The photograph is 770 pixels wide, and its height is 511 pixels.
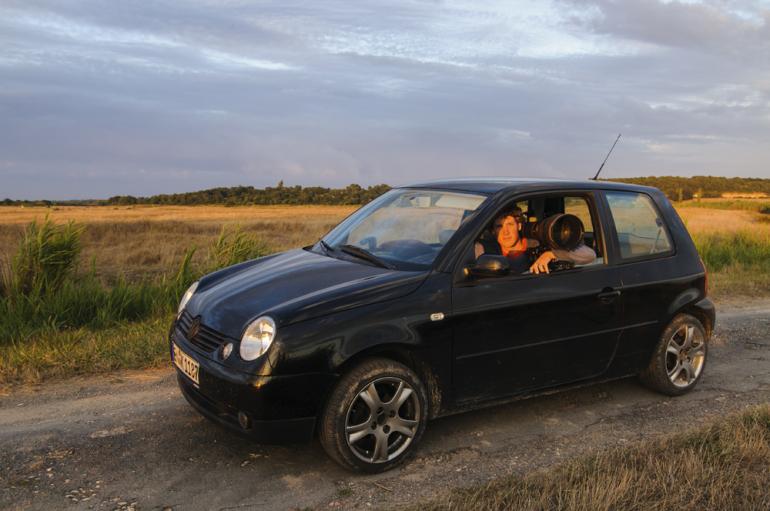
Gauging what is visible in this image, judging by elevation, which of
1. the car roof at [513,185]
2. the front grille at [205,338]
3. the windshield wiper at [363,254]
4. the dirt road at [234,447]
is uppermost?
the car roof at [513,185]

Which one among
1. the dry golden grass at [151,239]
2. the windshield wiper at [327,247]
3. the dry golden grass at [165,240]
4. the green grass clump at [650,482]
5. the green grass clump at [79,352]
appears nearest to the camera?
the green grass clump at [650,482]

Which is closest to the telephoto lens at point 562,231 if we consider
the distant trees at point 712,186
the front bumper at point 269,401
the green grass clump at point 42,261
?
the front bumper at point 269,401

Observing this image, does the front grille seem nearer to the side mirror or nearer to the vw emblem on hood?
the vw emblem on hood

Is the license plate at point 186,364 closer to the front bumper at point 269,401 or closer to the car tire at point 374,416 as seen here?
the front bumper at point 269,401

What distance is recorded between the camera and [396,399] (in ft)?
13.1

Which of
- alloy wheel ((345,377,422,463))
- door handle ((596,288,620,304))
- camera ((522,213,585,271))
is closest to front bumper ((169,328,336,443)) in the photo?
alloy wheel ((345,377,422,463))

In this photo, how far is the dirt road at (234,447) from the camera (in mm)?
3715

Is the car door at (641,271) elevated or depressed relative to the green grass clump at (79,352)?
elevated

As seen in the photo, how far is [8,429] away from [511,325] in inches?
136

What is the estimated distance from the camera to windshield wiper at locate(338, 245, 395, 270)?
4506 millimetres

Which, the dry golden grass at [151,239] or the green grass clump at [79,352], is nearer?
the green grass clump at [79,352]

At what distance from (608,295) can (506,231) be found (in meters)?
0.90

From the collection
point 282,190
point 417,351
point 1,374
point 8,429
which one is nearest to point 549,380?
point 417,351

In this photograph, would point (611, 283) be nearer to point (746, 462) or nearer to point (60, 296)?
point (746, 462)
